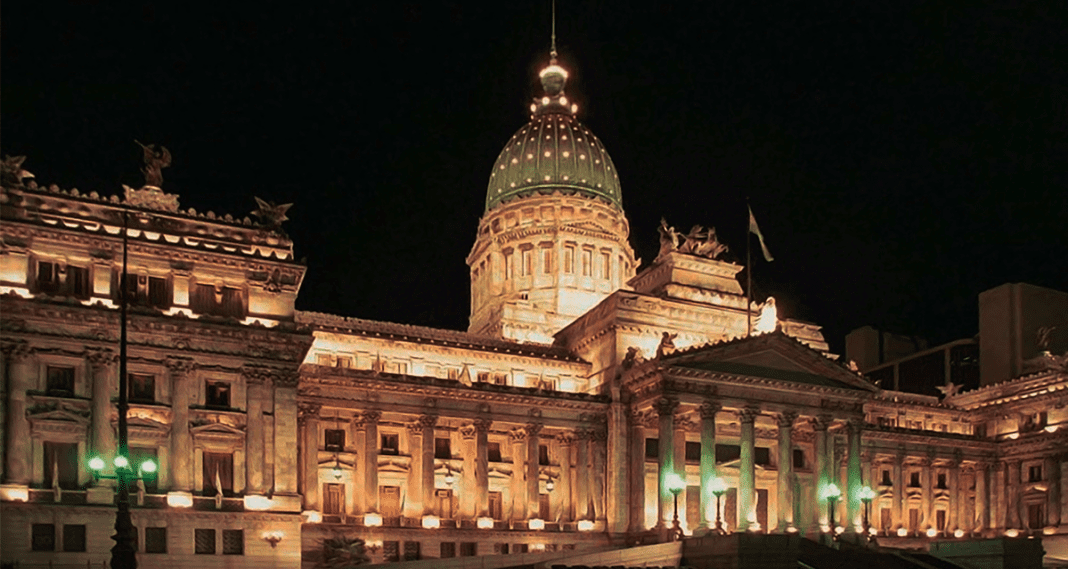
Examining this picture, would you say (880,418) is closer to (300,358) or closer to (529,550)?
(529,550)

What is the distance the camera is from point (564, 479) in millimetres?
82812

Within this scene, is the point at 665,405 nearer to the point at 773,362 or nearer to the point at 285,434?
the point at 773,362

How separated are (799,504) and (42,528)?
172 feet

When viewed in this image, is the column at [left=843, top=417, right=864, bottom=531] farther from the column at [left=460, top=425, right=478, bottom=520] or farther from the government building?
the column at [left=460, top=425, right=478, bottom=520]

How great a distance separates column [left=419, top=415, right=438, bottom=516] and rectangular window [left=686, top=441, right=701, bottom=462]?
1931 centimetres

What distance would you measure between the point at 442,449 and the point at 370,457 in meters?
5.74

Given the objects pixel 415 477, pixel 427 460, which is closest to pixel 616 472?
pixel 427 460

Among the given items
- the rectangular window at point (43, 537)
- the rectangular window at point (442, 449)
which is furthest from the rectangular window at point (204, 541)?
the rectangular window at point (442, 449)

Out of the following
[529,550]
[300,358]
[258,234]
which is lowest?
[529,550]

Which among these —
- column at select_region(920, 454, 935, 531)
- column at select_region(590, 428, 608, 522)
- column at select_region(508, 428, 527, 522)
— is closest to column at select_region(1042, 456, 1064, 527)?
column at select_region(920, 454, 935, 531)

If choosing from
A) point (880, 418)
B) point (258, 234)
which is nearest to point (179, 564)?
point (258, 234)

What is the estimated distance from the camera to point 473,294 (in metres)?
126

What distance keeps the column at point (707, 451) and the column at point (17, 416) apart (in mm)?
42351

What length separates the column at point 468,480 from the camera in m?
79.6
